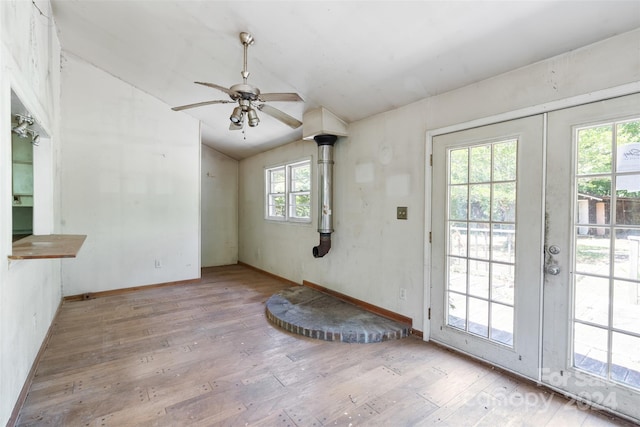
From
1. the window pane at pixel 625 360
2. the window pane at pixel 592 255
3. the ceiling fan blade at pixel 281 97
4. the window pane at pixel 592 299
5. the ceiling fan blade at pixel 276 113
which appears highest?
the ceiling fan blade at pixel 281 97

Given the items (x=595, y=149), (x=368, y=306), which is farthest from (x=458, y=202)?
(x=368, y=306)

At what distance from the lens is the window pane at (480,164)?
2.49 meters

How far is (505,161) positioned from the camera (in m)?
2.38

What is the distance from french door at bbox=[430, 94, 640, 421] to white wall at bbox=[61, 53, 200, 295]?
13.3 feet

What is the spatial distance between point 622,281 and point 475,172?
118 centimetres

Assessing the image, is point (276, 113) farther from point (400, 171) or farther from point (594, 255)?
point (594, 255)

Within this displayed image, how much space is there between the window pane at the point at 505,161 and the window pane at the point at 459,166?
0.78 feet

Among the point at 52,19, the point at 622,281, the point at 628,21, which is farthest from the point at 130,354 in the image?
the point at 628,21

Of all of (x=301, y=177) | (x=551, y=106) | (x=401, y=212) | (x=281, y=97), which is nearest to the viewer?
(x=551, y=106)

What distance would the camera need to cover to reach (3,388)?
5.37 feet

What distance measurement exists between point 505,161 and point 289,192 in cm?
343

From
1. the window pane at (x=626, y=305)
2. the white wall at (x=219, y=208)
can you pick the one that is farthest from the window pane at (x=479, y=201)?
the white wall at (x=219, y=208)

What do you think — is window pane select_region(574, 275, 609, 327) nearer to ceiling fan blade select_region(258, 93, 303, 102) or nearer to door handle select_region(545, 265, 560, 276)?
door handle select_region(545, 265, 560, 276)

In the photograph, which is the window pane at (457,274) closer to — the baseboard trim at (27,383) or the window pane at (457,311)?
the window pane at (457,311)
